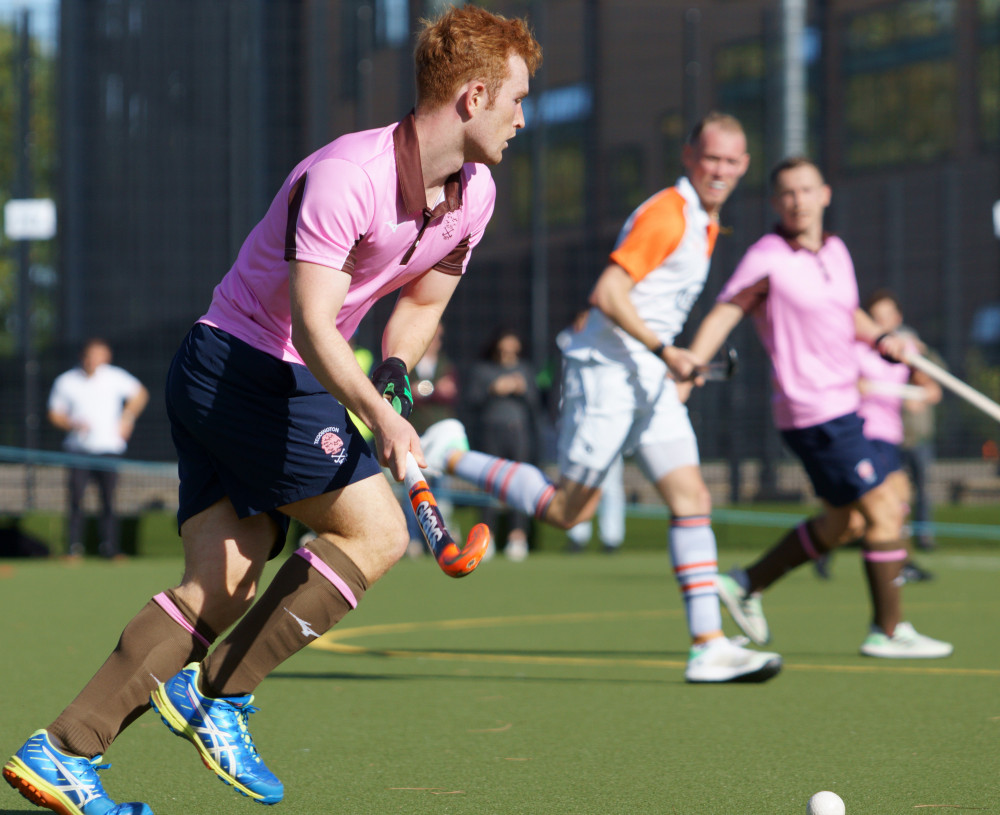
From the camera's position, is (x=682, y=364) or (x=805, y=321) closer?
(x=682, y=364)

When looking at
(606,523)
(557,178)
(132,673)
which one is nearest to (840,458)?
(132,673)

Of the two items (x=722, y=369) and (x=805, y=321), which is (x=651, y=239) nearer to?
(x=722, y=369)

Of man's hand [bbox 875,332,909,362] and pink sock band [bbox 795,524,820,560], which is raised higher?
man's hand [bbox 875,332,909,362]

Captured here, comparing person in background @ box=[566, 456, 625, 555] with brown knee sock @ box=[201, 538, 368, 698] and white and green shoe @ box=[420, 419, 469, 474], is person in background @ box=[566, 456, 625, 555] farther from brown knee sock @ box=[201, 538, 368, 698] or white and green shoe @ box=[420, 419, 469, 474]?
brown knee sock @ box=[201, 538, 368, 698]

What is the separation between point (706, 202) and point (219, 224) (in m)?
10.3

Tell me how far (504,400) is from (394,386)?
9.49m

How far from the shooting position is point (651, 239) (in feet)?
19.2

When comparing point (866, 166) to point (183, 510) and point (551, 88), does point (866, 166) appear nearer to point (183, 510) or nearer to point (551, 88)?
point (551, 88)

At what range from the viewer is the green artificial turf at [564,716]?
3.82 metres

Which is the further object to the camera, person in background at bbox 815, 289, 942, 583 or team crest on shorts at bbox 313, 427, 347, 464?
person in background at bbox 815, 289, 942, 583

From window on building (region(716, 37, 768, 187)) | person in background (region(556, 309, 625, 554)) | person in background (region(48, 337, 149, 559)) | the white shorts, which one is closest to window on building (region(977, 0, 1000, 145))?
→ window on building (region(716, 37, 768, 187))

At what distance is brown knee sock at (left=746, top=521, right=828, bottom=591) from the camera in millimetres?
6730

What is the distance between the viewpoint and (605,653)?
22.1ft

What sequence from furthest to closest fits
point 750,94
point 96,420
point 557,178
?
point 557,178, point 750,94, point 96,420
